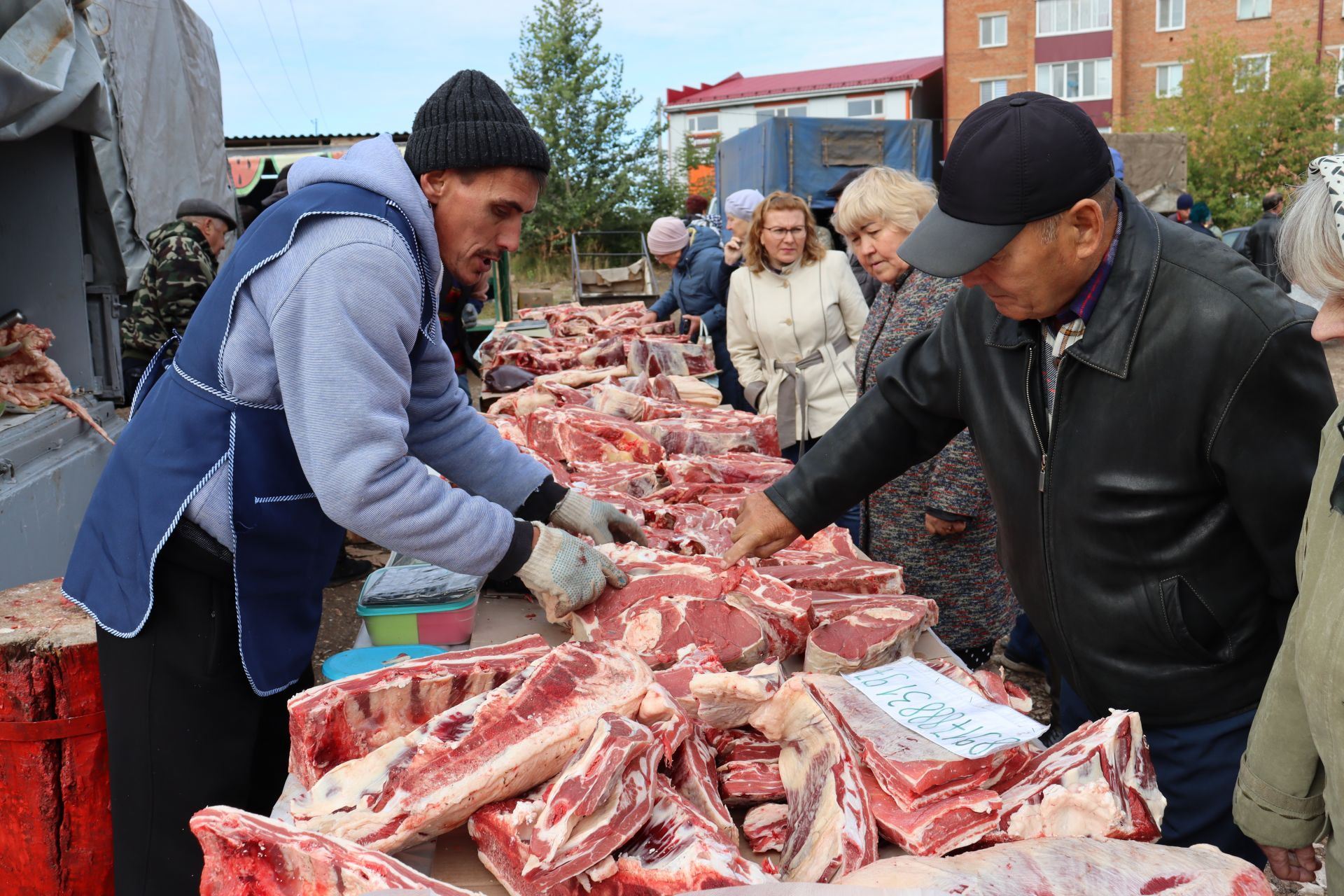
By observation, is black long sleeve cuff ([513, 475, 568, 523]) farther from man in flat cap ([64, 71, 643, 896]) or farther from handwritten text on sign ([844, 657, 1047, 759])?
handwritten text on sign ([844, 657, 1047, 759])

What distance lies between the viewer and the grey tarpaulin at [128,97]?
4082 mm

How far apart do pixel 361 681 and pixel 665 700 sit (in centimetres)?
57

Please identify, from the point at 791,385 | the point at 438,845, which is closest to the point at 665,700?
the point at 438,845

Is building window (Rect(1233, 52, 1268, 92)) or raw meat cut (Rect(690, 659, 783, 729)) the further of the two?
building window (Rect(1233, 52, 1268, 92))

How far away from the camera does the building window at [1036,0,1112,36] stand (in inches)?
1552

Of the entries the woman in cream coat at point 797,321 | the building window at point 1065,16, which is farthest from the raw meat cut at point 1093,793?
the building window at point 1065,16

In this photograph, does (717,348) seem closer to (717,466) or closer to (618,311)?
(618,311)

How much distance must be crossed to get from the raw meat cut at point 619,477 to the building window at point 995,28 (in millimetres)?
41683

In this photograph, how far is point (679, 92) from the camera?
2036 inches

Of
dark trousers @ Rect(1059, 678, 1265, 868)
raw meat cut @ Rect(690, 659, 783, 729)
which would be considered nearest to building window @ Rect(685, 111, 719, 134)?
dark trousers @ Rect(1059, 678, 1265, 868)

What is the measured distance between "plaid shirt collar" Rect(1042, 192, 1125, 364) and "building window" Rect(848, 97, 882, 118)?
1816 inches

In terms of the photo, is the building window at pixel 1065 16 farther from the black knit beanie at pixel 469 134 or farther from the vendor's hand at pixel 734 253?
the black knit beanie at pixel 469 134

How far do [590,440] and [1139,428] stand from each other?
2.63m

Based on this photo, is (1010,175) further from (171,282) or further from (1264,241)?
(1264,241)
